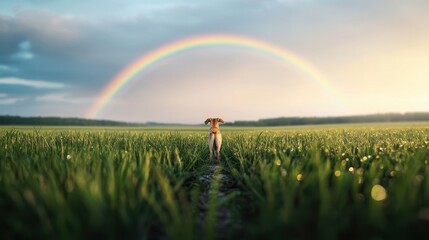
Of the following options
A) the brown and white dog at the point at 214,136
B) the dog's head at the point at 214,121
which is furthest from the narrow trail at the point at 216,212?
the dog's head at the point at 214,121

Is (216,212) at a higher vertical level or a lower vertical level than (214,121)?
lower

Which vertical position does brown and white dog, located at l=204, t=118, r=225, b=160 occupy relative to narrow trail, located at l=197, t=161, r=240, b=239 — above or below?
above

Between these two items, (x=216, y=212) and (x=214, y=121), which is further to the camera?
(x=214, y=121)

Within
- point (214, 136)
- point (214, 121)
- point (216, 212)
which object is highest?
point (214, 121)

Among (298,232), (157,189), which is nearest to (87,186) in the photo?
(157,189)

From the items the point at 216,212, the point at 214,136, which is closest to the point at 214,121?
the point at 214,136

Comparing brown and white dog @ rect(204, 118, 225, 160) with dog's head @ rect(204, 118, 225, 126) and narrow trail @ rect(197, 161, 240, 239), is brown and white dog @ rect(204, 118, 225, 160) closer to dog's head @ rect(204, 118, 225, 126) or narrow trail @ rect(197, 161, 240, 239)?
dog's head @ rect(204, 118, 225, 126)

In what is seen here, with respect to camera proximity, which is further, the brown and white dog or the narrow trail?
the brown and white dog

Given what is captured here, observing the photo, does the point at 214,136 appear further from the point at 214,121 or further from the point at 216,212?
the point at 216,212

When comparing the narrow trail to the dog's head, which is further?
the dog's head

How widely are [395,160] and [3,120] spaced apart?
343ft

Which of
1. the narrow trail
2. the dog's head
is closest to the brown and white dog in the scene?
the dog's head

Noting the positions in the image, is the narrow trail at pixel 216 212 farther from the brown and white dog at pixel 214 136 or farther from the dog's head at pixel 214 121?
the dog's head at pixel 214 121

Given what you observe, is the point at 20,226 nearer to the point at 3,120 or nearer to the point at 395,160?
the point at 395,160
